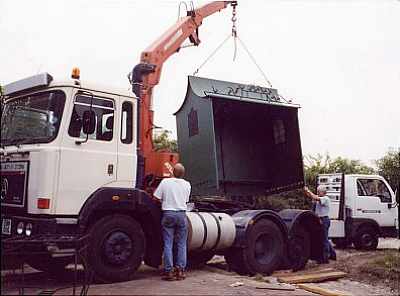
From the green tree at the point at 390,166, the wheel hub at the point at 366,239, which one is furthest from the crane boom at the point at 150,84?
the green tree at the point at 390,166

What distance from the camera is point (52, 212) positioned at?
682 cm

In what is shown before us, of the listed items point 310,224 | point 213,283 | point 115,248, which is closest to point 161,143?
point 310,224

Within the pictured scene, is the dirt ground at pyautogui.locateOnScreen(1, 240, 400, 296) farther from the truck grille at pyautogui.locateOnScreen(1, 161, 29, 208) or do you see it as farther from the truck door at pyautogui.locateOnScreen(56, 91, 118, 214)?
the truck door at pyautogui.locateOnScreen(56, 91, 118, 214)

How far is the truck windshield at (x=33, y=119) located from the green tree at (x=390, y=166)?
2268 centimetres

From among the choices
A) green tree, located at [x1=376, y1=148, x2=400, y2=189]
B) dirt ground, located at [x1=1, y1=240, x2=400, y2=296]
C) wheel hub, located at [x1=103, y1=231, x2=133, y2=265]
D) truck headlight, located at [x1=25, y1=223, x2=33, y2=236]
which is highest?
green tree, located at [x1=376, y1=148, x2=400, y2=189]

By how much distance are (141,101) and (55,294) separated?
11.6 feet

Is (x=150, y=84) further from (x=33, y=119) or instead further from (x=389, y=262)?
(x=389, y=262)

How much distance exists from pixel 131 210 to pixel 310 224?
432 cm

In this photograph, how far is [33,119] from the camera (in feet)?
24.1

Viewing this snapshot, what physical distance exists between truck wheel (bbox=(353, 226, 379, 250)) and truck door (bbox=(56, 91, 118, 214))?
A: 8.56 m

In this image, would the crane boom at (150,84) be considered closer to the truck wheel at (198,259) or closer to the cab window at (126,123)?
the cab window at (126,123)

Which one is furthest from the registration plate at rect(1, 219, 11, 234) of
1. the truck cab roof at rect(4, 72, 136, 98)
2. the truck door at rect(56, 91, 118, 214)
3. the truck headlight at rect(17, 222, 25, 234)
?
the truck cab roof at rect(4, 72, 136, 98)

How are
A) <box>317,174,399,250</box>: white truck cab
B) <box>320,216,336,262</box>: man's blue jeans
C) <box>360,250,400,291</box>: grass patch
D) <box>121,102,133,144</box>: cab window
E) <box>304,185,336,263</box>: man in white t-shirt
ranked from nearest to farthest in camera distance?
1. <box>121,102,133,144</box>: cab window
2. <box>360,250,400,291</box>: grass patch
3. <box>320,216,336,262</box>: man's blue jeans
4. <box>304,185,336,263</box>: man in white t-shirt
5. <box>317,174,399,250</box>: white truck cab

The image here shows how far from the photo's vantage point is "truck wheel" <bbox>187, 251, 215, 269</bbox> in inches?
379
